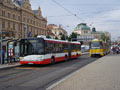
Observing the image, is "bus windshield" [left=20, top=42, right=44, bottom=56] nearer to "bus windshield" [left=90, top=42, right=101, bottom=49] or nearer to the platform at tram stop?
the platform at tram stop

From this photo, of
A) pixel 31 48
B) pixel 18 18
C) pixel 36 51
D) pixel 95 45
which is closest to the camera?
pixel 36 51

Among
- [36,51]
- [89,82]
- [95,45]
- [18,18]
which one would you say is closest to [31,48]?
[36,51]

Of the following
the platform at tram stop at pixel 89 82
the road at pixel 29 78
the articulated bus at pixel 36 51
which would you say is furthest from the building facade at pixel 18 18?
the platform at tram stop at pixel 89 82

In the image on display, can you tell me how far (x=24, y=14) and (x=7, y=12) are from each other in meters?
11.9

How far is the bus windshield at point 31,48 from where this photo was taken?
16.8 m

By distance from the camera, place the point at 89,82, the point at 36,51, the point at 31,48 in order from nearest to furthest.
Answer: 1. the point at 89,82
2. the point at 36,51
3. the point at 31,48

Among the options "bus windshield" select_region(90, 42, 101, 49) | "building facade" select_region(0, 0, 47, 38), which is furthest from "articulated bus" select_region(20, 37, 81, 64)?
"building facade" select_region(0, 0, 47, 38)

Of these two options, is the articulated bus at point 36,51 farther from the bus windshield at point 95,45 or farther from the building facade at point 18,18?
the building facade at point 18,18

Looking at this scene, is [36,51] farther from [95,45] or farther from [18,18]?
[18,18]

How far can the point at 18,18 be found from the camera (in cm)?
6988

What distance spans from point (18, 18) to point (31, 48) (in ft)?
182

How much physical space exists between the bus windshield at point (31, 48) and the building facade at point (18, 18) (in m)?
35.4

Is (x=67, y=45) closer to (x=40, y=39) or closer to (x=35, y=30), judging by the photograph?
(x=40, y=39)

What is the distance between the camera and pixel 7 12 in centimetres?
6212
